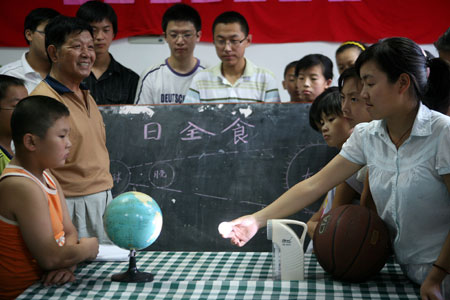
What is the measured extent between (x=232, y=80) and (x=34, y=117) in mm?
2529

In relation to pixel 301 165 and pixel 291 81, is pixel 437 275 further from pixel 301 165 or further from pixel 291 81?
pixel 291 81

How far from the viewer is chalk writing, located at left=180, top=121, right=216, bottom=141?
4707mm

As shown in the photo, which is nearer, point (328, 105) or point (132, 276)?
point (132, 276)

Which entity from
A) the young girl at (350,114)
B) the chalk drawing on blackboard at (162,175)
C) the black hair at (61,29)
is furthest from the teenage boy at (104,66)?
the young girl at (350,114)

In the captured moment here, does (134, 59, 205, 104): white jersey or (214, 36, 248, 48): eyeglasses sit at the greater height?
(214, 36, 248, 48): eyeglasses

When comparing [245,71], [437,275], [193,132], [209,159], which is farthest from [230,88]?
[437,275]

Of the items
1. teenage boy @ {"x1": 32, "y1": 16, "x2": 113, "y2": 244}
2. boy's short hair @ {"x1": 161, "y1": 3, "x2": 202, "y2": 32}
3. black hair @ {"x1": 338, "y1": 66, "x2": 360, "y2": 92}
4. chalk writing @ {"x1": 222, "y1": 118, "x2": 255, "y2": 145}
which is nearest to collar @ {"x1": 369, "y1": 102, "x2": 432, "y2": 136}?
black hair @ {"x1": 338, "y1": 66, "x2": 360, "y2": 92}

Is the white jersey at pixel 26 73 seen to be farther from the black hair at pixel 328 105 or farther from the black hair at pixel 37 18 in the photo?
the black hair at pixel 328 105

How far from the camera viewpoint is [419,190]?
2.30 meters

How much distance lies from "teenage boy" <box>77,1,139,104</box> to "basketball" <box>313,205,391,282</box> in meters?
3.22

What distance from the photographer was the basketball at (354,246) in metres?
2.30

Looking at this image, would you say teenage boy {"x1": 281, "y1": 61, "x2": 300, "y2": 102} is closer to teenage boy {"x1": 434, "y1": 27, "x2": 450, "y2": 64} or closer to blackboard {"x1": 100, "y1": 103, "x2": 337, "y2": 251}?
blackboard {"x1": 100, "y1": 103, "x2": 337, "y2": 251}

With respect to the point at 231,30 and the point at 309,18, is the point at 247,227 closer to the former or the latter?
the point at 231,30

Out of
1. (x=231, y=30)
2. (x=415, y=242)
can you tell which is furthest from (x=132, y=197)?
(x=231, y=30)
